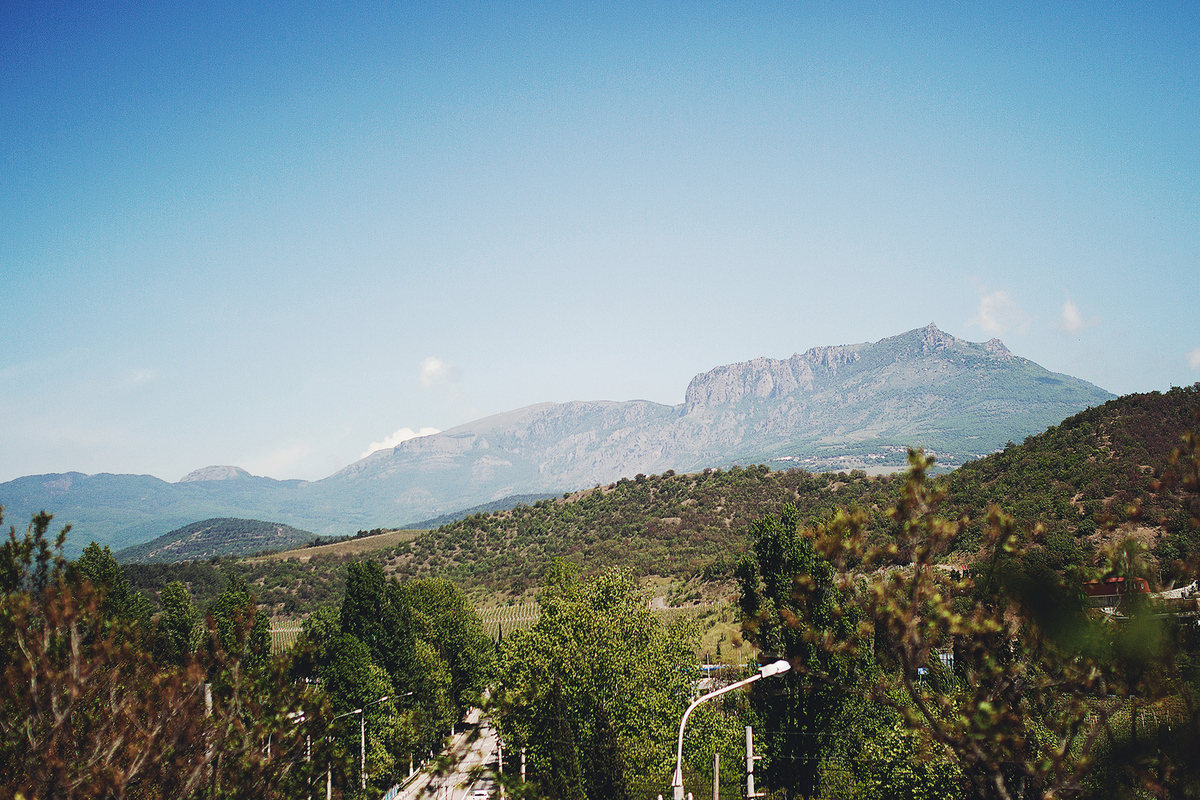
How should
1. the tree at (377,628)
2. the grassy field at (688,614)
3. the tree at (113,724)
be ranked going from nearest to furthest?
1. the tree at (113,724)
2. the tree at (377,628)
3. the grassy field at (688,614)

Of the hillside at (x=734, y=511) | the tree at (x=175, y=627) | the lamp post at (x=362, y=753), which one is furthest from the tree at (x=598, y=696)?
the hillside at (x=734, y=511)

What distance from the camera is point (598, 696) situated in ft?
79.0

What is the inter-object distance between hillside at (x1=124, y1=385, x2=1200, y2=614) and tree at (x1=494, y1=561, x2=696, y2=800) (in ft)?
81.3

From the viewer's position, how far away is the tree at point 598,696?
68.9 ft

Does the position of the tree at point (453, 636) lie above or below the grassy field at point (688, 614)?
above

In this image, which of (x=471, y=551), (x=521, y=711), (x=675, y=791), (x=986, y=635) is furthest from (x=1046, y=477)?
(x=471, y=551)

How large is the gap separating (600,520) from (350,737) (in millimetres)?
79930

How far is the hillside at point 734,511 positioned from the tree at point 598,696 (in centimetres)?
2478

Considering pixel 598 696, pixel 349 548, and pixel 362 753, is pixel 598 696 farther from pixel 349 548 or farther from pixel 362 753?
pixel 349 548

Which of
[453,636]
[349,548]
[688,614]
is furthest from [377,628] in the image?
[349,548]

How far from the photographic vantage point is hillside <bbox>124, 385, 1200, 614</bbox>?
54438 millimetres

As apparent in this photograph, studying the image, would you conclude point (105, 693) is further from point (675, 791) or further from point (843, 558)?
point (843, 558)

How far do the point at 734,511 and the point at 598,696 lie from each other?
78.9 m

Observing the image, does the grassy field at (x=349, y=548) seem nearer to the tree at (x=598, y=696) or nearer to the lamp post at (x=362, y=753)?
the lamp post at (x=362, y=753)
